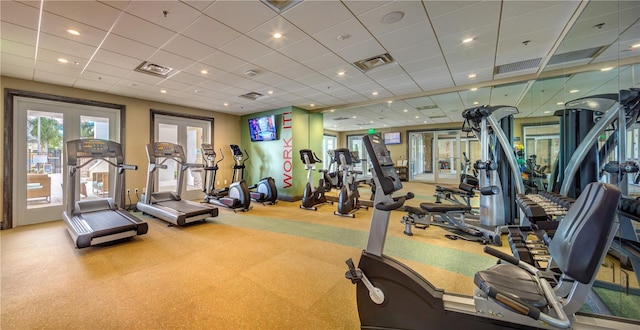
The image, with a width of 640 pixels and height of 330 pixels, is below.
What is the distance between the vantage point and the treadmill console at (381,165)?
1791 mm

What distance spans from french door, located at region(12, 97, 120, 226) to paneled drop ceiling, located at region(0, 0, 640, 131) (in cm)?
61

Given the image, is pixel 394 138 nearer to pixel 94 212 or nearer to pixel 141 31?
pixel 141 31

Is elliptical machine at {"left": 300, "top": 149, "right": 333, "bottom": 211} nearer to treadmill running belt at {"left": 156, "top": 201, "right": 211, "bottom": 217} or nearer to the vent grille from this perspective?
treadmill running belt at {"left": 156, "top": 201, "right": 211, "bottom": 217}

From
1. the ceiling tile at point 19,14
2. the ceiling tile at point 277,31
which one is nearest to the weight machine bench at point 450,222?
the ceiling tile at point 277,31

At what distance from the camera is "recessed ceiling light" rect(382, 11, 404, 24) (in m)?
2.69

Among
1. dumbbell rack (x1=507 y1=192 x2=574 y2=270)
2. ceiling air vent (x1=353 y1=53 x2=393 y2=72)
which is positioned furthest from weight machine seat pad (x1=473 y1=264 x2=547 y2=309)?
ceiling air vent (x1=353 y1=53 x2=393 y2=72)

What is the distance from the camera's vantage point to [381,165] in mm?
1818

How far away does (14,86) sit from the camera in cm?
467

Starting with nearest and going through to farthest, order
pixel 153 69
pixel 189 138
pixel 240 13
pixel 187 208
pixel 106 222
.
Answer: pixel 240 13 → pixel 106 222 → pixel 153 69 → pixel 187 208 → pixel 189 138

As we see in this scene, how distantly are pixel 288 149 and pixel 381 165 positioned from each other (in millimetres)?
5759

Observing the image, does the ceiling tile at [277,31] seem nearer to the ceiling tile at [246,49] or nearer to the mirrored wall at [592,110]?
the ceiling tile at [246,49]

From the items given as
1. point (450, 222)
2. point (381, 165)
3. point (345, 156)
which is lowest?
point (450, 222)

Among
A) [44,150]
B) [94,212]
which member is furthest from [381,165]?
[44,150]

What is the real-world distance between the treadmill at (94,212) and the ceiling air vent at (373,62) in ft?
13.7
